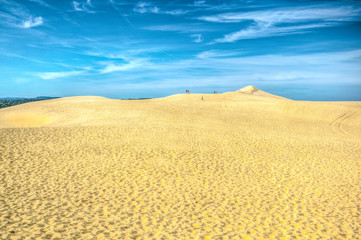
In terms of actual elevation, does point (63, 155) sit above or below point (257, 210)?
above

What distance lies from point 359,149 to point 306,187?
10.6 m

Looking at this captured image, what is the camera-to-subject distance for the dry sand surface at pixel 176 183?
300 inches

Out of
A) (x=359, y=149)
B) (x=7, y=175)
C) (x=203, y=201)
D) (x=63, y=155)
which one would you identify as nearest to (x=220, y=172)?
(x=203, y=201)

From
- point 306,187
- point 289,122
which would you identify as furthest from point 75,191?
point 289,122

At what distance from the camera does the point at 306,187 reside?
11164 mm

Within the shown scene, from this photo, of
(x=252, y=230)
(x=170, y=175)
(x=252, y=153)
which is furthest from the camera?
(x=252, y=153)

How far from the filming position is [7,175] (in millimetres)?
11281

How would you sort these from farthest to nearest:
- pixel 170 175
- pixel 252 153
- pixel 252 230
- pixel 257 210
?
pixel 252 153, pixel 170 175, pixel 257 210, pixel 252 230

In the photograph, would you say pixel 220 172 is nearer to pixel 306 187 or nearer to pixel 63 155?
pixel 306 187

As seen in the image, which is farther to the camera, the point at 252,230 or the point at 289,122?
the point at 289,122

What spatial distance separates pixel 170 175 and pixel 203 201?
293cm

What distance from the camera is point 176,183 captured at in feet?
36.9

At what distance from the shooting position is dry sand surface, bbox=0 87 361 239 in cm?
762

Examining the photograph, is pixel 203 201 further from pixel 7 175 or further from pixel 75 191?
pixel 7 175
